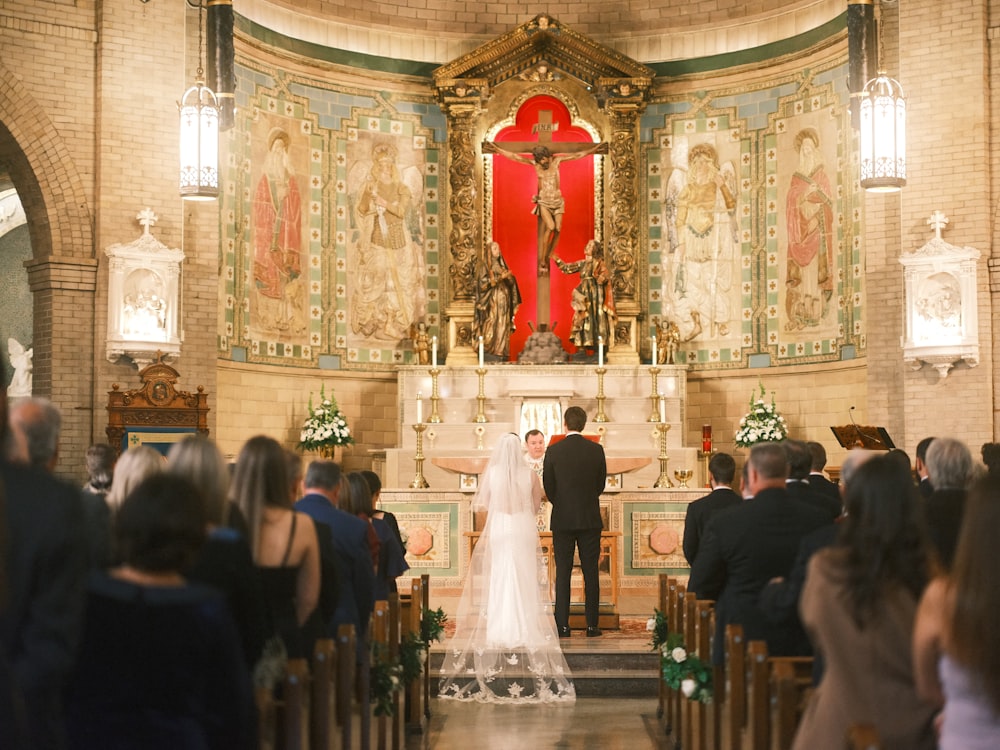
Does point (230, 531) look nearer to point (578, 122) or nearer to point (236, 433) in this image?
point (236, 433)

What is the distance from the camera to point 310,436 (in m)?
16.9

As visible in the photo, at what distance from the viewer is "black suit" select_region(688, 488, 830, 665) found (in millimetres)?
5922

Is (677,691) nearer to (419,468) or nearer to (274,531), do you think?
(274,531)

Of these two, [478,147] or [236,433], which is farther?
[478,147]

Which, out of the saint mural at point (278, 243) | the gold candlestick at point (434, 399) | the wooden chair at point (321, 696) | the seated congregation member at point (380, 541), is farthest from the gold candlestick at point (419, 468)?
the wooden chair at point (321, 696)

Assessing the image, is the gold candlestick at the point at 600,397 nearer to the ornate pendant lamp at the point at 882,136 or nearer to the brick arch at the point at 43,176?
the ornate pendant lamp at the point at 882,136

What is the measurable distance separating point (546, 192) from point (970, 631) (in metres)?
15.2

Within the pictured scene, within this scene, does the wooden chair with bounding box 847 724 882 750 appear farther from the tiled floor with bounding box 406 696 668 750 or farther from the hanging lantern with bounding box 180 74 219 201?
the hanging lantern with bounding box 180 74 219 201

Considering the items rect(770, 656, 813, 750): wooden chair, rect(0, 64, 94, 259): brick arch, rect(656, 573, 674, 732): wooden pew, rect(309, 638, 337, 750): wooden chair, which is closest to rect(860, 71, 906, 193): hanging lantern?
rect(656, 573, 674, 732): wooden pew

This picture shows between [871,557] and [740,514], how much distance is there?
6.79 feet

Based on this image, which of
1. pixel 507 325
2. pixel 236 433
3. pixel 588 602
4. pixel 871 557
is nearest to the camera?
pixel 871 557

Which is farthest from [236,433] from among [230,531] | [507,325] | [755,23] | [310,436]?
[230,531]

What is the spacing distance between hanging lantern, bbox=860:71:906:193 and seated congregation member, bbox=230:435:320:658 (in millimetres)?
9602

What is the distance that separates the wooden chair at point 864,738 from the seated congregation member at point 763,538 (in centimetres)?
228
